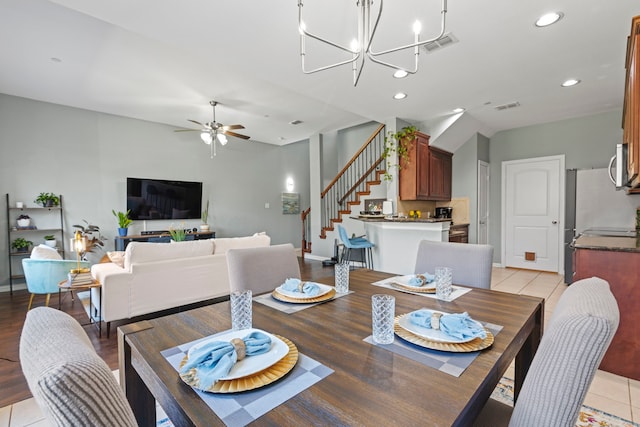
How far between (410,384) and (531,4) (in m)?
2.75

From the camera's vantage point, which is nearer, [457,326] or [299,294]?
[457,326]

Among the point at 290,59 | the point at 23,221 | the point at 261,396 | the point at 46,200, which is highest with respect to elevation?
the point at 290,59

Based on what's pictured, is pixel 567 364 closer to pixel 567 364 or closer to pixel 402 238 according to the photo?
pixel 567 364

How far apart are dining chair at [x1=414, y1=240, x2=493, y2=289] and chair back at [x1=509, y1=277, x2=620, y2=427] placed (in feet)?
3.51

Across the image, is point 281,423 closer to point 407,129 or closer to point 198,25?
point 198,25

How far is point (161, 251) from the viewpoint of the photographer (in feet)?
10.1

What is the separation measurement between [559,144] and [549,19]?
3756 mm

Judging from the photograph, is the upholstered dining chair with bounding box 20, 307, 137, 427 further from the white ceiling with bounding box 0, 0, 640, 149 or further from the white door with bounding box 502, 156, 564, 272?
the white door with bounding box 502, 156, 564, 272

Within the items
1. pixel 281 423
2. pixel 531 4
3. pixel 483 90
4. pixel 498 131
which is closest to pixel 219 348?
pixel 281 423

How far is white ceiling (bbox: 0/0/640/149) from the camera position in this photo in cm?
224

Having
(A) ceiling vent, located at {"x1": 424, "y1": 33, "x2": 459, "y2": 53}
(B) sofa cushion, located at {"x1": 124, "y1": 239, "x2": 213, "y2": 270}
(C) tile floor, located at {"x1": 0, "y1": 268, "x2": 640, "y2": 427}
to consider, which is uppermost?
(A) ceiling vent, located at {"x1": 424, "y1": 33, "x2": 459, "y2": 53}

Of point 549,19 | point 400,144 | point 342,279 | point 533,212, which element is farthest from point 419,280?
point 533,212

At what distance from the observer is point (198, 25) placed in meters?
→ 2.33

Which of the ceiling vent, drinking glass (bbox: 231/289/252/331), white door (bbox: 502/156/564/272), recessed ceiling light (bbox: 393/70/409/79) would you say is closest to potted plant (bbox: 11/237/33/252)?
drinking glass (bbox: 231/289/252/331)
